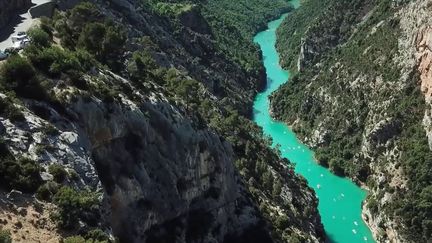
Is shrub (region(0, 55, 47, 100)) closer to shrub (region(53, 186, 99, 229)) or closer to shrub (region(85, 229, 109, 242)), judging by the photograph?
shrub (region(53, 186, 99, 229))

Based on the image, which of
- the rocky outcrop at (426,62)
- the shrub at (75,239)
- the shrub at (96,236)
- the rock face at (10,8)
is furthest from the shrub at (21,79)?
the rocky outcrop at (426,62)

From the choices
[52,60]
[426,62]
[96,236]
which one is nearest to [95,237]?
[96,236]

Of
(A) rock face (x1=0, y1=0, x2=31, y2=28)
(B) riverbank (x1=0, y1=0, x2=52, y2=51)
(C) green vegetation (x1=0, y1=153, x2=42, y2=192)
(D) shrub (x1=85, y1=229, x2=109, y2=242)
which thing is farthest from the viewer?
(A) rock face (x1=0, y1=0, x2=31, y2=28)

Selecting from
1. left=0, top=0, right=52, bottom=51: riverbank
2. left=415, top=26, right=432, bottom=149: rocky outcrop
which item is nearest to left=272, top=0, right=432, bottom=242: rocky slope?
left=415, top=26, right=432, bottom=149: rocky outcrop

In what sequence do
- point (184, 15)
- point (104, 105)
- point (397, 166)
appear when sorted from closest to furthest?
point (104, 105) < point (397, 166) < point (184, 15)

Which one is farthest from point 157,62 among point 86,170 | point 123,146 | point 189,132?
point 86,170

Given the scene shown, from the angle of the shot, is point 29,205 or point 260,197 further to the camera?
point 260,197

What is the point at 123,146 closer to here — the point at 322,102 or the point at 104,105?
the point at 104,105
